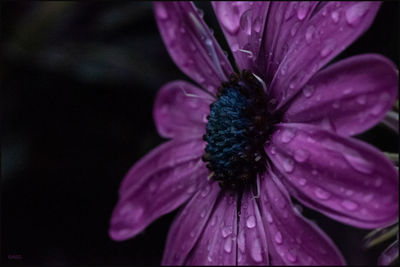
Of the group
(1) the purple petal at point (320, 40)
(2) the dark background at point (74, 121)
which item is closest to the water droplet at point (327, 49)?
(1) the purple petal at point (320, 40)

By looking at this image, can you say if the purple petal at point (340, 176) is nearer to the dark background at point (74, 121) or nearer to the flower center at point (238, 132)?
the flower center at point (238, 132)

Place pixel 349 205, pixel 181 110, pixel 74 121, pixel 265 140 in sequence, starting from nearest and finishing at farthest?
1. pixel 349 205
2. pixel 265 140
3. pixel 181 110
4. pixel 74 121

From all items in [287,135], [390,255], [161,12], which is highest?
[161,12]

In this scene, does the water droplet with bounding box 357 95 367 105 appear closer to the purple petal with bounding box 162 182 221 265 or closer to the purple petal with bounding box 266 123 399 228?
the purple petal with bounding box 266 123 399 228

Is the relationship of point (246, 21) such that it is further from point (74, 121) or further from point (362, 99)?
point (74, 121)

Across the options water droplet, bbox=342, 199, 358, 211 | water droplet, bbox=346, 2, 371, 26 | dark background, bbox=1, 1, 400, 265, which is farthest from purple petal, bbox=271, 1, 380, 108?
dark background, bbox=1, 1, 400, 265

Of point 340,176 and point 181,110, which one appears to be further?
point 181,110

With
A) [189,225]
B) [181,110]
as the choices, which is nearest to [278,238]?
[189,225]
